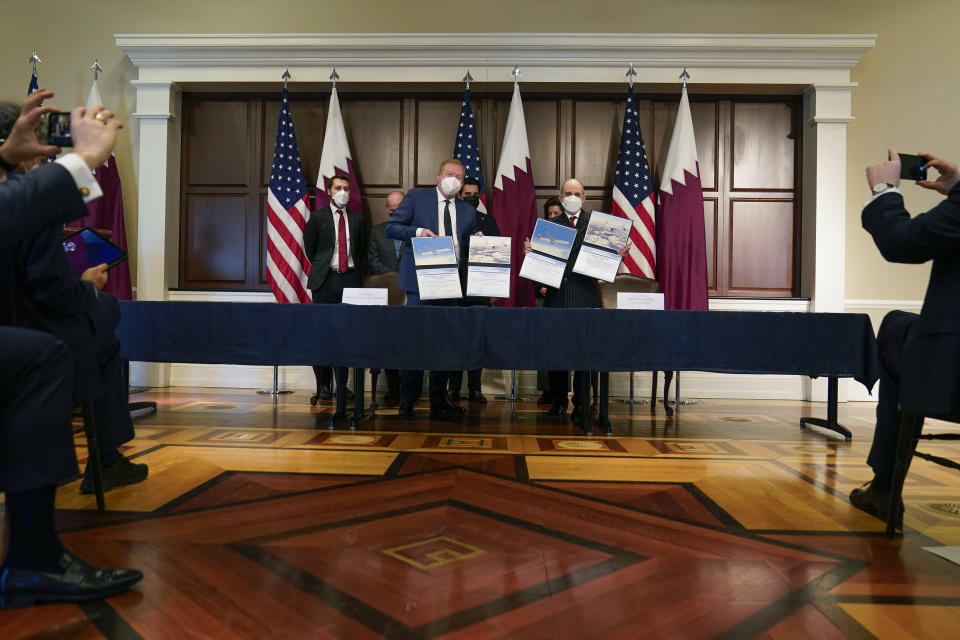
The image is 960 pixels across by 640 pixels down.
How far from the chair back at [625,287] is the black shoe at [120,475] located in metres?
3.18

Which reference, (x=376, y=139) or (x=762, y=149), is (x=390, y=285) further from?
(x=762, y=149)

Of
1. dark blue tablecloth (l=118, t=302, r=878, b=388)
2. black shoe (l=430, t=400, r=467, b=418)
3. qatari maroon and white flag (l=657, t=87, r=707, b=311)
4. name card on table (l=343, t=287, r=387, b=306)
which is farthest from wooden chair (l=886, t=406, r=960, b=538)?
qatari maroon and white flag (l=657, t=87, r=707, b=311)

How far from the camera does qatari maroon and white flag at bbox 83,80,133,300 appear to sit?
552 cm

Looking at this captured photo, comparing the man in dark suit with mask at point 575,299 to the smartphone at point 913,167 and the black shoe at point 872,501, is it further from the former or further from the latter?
the smartphone at point 913,167

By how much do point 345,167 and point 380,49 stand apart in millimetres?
1056

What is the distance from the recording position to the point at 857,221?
5.59 m

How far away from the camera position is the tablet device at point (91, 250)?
8.84 ft

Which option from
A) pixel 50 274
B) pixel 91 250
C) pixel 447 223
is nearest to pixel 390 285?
pixel 447 223

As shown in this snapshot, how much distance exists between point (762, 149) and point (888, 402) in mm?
4371

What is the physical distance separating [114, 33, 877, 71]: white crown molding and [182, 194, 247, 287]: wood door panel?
3.98 feet

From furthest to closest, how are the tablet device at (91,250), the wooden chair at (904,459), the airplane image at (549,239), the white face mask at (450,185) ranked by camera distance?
1. the white face mask at (450,185)
2. the airplane image at (549,239)
3. the tablet device at (91,250)
4. the wooden chair at (904,459)

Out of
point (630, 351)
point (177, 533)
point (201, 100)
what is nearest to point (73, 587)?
point (177, 533)

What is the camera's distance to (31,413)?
1212 millimetres

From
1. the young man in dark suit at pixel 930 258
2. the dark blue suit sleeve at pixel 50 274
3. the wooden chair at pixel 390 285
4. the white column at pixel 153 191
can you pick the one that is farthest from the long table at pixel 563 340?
the white column at pixel 153 191
